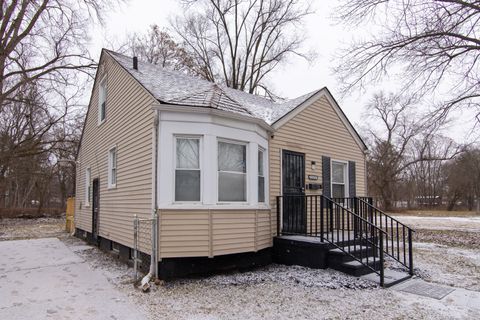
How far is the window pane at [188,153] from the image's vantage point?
6.66 metres

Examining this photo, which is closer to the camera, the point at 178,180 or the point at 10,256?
the point at 178,180

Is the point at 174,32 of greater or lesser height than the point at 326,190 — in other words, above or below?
above

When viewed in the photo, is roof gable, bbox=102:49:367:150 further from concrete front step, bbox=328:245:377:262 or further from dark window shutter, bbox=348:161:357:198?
concrete front step, bbox=328:245:377:262

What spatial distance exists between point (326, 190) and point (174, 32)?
21891mm

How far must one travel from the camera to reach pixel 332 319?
14.9 feet

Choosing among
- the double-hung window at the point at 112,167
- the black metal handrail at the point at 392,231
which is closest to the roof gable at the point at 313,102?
the black metal handrail at the point at 392,231

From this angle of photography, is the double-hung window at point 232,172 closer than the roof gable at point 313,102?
Yes

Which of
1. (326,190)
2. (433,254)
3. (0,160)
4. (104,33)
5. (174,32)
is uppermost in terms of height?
(174,32)

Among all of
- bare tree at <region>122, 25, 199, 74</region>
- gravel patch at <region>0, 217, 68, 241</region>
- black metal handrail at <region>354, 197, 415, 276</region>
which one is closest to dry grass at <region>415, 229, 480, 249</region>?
black metal handrail at <region>354, 197, 415, 276</region>

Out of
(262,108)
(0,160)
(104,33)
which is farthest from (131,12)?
(0,160)

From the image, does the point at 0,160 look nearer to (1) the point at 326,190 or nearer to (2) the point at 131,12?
(2) the point at 131,12

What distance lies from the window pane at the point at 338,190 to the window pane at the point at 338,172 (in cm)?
16

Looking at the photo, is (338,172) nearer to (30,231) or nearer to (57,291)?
(57,291)

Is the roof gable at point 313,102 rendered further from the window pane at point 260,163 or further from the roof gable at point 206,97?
the window pane at point 260,163
